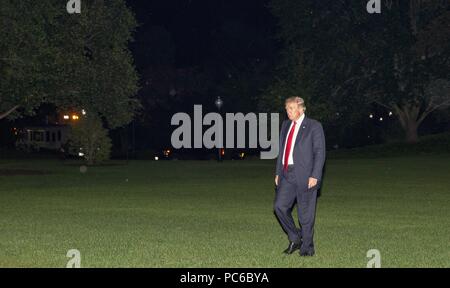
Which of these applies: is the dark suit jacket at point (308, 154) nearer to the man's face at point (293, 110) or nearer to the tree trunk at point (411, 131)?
the man's face at point (293, 110)

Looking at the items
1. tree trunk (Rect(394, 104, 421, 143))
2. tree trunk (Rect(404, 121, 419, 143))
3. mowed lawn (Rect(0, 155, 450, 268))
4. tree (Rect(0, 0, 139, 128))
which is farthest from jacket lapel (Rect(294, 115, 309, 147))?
tree trunk (Rect(394, 104, 421, 143))

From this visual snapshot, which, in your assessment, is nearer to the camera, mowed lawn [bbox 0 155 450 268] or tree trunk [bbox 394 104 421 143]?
mowed lawn [bbox 0 155 450 268]

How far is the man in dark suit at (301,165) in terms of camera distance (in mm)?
13039

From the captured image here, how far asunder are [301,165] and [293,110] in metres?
0.78

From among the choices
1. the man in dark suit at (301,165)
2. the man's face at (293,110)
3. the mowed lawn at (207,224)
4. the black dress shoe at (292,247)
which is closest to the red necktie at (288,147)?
the man in dark suit at (301,165)

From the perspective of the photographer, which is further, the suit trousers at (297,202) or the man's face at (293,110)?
the suit trousers at (297,202)

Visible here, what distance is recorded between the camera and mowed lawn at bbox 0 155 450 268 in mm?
13445

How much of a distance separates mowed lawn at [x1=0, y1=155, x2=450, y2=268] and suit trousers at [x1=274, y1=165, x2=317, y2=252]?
380 millimetres

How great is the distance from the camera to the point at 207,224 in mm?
18453

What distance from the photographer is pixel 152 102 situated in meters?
100

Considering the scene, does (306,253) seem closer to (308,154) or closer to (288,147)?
(308,154)

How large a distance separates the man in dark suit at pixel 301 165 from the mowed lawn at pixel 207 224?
0.71 m

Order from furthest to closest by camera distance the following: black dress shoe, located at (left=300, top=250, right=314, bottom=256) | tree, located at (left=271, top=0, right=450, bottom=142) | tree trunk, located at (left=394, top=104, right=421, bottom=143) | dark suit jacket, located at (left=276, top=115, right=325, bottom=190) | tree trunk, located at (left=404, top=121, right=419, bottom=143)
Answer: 1. tree trunk, located at (left=394, top=104, right=421, bottom=143)
2. tree trunk, located at (left=404, top=121, right=419, bottom=143)
3. tree, located at (left=271, top=0, right=450, bottom=142)
4. black dress shoe, located at (left=300, top=250, right=314, bottom=256)
5. dark suit jacket, located at (left=276, top=115, right=325, bottom=190)

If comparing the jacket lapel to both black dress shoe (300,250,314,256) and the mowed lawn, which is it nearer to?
black dress shoe (300,250,314,256)
